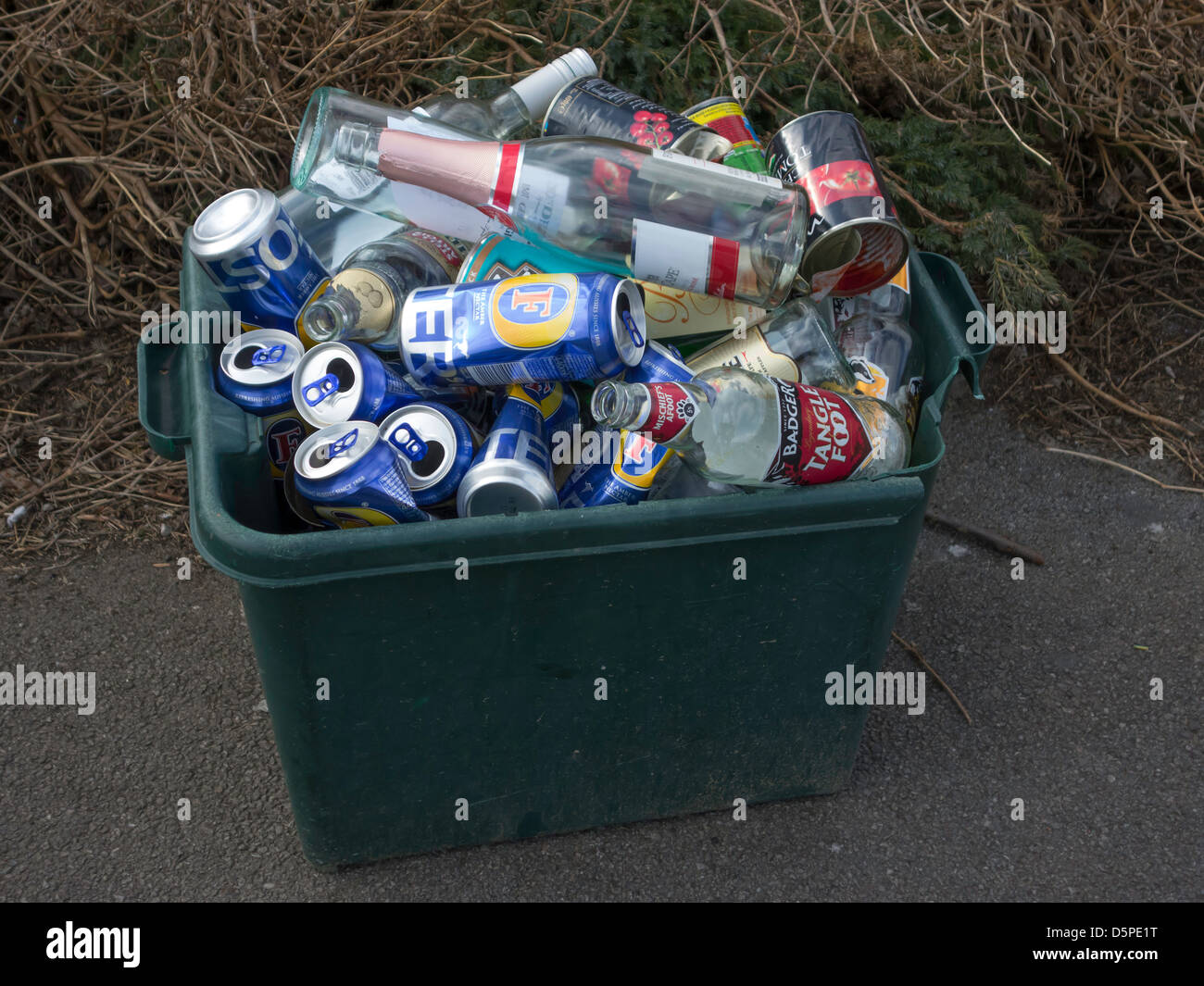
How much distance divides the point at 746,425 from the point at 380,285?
21.2 inches

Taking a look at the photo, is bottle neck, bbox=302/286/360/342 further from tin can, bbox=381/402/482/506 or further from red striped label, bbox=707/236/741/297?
red striped label, bbox=707/236/741/297

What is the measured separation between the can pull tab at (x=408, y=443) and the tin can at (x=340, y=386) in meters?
0.04

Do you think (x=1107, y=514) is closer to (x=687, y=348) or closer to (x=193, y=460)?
(x=687, y=348)

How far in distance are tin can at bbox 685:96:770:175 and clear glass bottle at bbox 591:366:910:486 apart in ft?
1.48

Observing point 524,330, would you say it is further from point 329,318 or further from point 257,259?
point 257,259

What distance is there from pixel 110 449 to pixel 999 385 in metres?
2.16

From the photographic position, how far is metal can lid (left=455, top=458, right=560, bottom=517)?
128cm

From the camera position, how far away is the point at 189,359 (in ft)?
4.73

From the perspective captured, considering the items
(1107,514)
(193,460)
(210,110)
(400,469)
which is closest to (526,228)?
(400,469)

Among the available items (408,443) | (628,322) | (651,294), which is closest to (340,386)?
(408,443)

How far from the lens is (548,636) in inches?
53.7

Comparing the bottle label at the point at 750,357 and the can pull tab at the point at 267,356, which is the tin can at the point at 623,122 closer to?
the bottle label at the point at 750,357

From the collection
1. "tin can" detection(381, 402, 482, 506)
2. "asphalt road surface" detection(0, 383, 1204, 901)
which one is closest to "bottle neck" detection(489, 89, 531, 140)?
"tin can" detection(381, 402, 482, 506)

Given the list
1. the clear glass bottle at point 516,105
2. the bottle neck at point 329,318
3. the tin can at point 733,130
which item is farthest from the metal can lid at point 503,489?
the clear glass bottle at point 516,105
